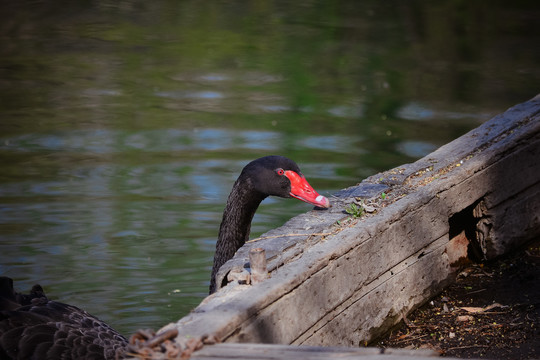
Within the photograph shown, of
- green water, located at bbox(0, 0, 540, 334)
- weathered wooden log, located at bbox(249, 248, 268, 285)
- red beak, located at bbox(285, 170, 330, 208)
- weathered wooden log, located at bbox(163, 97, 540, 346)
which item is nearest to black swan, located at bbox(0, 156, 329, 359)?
red beak, located at bbox(285, 170, 330, 208)

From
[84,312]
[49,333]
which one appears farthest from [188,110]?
[49,333]

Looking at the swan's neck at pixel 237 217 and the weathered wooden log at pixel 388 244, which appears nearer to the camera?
the weathered wooden log at pixel 388 244

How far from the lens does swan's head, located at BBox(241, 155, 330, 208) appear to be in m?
4.59

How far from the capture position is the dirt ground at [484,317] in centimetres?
400

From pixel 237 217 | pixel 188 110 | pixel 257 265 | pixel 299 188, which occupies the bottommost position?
pixel 188 110

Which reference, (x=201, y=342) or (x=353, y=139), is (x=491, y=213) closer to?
(x=201, y=342)

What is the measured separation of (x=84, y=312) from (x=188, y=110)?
6.17 m

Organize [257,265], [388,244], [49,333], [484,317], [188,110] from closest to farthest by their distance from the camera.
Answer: [257,265]
[49,333]
[388,244]
[484,317]
[188,110]

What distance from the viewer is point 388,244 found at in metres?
4.09

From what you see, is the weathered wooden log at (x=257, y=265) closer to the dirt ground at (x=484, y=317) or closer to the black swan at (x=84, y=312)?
the black swan at (x=84, y=312)

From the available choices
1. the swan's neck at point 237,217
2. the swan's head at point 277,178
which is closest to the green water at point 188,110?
the swan's neck at point 237,217

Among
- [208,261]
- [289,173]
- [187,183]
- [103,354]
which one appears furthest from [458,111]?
[103,354]

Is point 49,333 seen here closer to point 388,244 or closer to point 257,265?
point 257,265

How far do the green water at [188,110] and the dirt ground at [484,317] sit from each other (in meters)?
1.63
